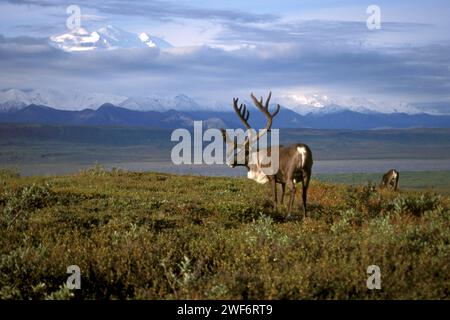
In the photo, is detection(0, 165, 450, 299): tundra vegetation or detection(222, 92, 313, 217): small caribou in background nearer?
detection(0, 165, 450, 299): tundra vegetation

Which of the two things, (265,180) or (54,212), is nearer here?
(54,212)

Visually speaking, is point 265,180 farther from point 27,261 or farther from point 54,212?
point 27,261

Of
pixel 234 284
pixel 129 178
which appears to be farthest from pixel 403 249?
pixel 129 178

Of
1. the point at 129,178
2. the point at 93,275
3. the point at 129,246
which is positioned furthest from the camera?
the point at 129,178

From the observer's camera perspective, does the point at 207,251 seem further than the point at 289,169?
No

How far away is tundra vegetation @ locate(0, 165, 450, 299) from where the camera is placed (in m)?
9.07

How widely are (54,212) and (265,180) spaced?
6.42m

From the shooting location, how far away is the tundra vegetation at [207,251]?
357 inches

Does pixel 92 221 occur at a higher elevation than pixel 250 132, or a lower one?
lower

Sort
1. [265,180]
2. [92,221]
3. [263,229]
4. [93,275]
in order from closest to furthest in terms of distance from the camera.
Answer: [93,275] < [263,229] < [92,221] < [265,180]

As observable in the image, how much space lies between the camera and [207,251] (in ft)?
36.9

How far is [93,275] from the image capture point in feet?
33.4

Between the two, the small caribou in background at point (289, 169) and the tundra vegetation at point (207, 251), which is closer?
the tundra vegetation at point (207, 251)

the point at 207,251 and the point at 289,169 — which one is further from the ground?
the point at 289,169
